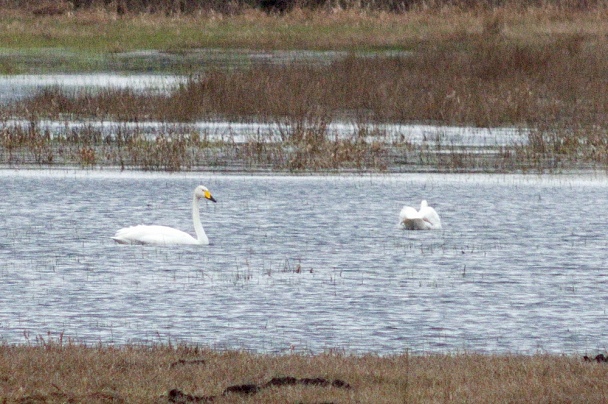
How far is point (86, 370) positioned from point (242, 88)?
914 inches

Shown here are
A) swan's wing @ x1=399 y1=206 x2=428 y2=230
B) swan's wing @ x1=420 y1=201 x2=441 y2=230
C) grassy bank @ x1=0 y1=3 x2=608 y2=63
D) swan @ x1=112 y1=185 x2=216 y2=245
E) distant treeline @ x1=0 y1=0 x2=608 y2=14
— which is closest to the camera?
swan @ x1=112 y1=185 x2=216 y2=245

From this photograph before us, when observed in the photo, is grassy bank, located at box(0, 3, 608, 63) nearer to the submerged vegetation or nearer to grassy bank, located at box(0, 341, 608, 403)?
the submerged vegetation

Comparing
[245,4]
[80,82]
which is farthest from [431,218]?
[245,4]

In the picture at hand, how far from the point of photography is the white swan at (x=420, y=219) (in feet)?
59.3

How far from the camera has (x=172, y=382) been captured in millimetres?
8164

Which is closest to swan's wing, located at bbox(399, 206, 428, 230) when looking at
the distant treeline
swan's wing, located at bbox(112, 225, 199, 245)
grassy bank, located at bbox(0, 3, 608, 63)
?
swan's wing, located at bbox(112, 225, 199, 245)

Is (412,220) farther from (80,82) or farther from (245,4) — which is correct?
(245,4)

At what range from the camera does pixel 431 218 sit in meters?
18.2

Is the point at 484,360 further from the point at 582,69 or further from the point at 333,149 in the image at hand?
the point at 582,69

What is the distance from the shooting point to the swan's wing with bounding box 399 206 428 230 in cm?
1805

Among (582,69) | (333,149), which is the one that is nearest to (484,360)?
(333,149)

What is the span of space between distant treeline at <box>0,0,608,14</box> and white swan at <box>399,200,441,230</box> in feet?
135

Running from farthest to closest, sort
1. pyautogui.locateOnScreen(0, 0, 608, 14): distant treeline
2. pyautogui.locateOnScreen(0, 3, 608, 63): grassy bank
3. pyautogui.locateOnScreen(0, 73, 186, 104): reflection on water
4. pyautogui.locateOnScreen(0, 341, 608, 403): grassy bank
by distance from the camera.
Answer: pyautogui.locateOnScreen(0, 0, 608, 14): distant treeline
pyautogui.locateOnScreen(0, 3, 608, 63): grassy bank
pyautogui.locateOnScreen(0, 73, 186, 104): reflection on water
pyautogui.locateOnScreen(0, 341, 608, 403): grassy bank

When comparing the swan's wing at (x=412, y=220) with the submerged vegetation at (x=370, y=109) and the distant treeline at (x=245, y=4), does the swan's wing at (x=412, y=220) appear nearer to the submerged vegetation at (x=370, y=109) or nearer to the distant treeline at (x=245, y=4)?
the submerged vegetation at (x=370, y=109)
